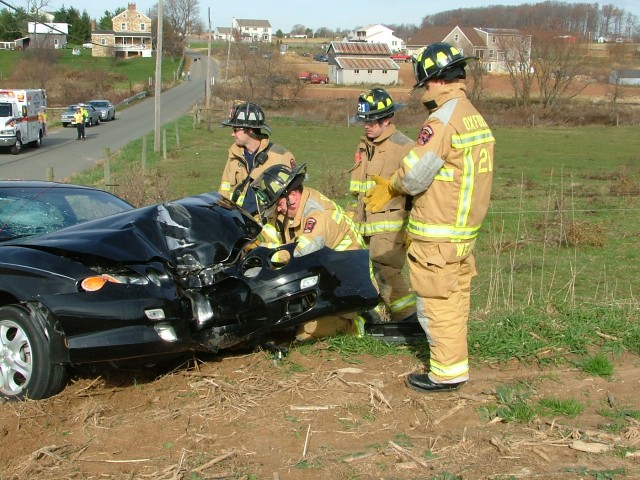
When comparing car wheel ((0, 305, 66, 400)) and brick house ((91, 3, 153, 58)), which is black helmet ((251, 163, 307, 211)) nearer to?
car wheel ((0, 305, 66, 400))

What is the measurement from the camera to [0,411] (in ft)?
14.6

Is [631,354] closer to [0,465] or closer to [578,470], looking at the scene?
[578,470]

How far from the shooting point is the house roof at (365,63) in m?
86.6

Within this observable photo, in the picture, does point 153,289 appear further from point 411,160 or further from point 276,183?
point 411,160

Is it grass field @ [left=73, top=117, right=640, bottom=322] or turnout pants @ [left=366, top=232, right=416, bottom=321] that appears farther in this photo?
grass field @ [left=73, top=117, right=640, bottom=322]

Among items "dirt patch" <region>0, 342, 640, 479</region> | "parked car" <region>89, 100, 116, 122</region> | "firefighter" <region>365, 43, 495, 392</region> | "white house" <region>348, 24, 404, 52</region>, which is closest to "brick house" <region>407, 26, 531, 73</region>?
"parked car" <region>89, 100, 116, 122</region>

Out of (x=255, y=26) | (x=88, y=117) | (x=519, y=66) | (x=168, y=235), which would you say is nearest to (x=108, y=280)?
(x=168, y=235)

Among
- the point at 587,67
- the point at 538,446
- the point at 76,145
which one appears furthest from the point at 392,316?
the point at 587,67

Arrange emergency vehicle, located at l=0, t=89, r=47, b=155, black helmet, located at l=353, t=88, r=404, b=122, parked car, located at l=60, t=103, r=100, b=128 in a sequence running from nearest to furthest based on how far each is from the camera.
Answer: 1. black helmet, located at l=353, t=88, r=404, b=122
2. emergency vehicle, located at l=0, t=89, r=47, b=155
3. parked car, located at l=60, t=103, r=100, b=128

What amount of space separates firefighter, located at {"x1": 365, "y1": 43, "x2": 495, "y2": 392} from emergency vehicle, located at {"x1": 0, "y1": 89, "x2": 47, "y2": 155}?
29.2 meters

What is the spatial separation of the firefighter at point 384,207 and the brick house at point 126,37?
100 meters

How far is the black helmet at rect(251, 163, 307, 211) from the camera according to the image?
5266 mm

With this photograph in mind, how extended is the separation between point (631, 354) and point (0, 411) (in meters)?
4.05

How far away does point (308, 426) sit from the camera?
4.16 m
